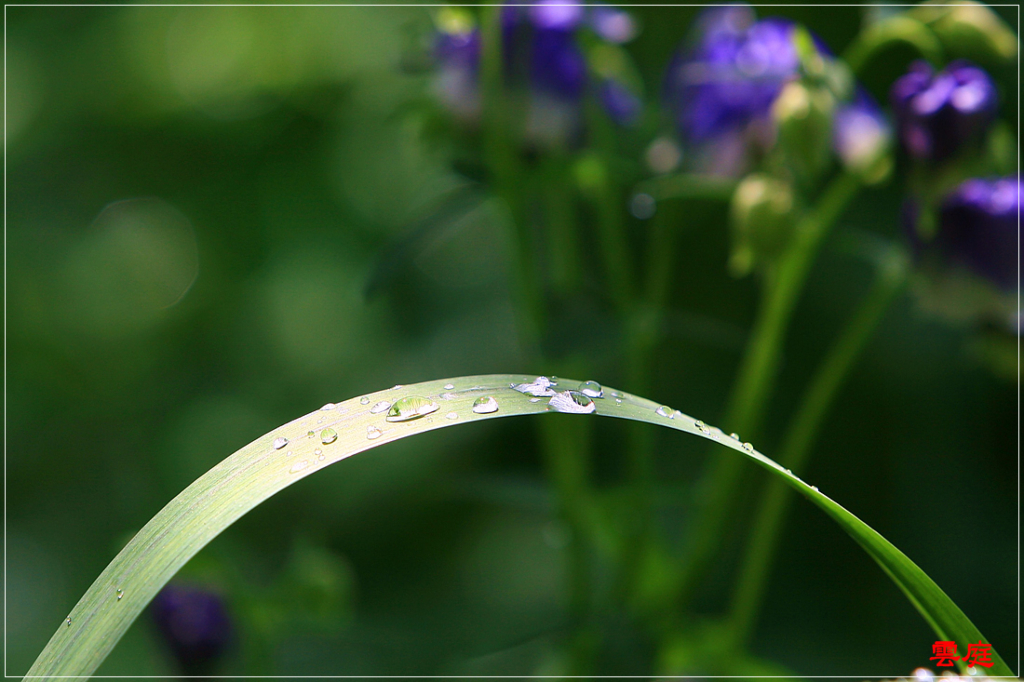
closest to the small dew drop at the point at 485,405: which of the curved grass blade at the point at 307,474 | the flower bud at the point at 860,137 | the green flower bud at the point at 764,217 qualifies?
the curved grass blade at the point at 307,474

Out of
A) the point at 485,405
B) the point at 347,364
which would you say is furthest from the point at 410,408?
the point at 347,364

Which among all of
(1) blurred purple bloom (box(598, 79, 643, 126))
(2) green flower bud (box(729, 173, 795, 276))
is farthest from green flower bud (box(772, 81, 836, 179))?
(1) blurred purple bloom (box(598, 79, 643, 126))

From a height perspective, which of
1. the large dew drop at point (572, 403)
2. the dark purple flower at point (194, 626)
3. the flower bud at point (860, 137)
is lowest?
the dark purple flower at point (194, 626)

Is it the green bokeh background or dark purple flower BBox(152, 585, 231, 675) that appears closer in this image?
dark purple flower BBox(152, 585, 231, 675)

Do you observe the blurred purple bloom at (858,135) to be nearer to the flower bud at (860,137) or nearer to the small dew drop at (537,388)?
the flower bud at (860,137)

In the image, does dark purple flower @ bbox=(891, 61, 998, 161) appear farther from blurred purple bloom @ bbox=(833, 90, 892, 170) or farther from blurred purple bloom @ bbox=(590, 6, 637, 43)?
blurred purple bloom @ bbox=(590, 6, 637, 43)

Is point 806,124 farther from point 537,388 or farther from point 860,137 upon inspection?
point 537,388
